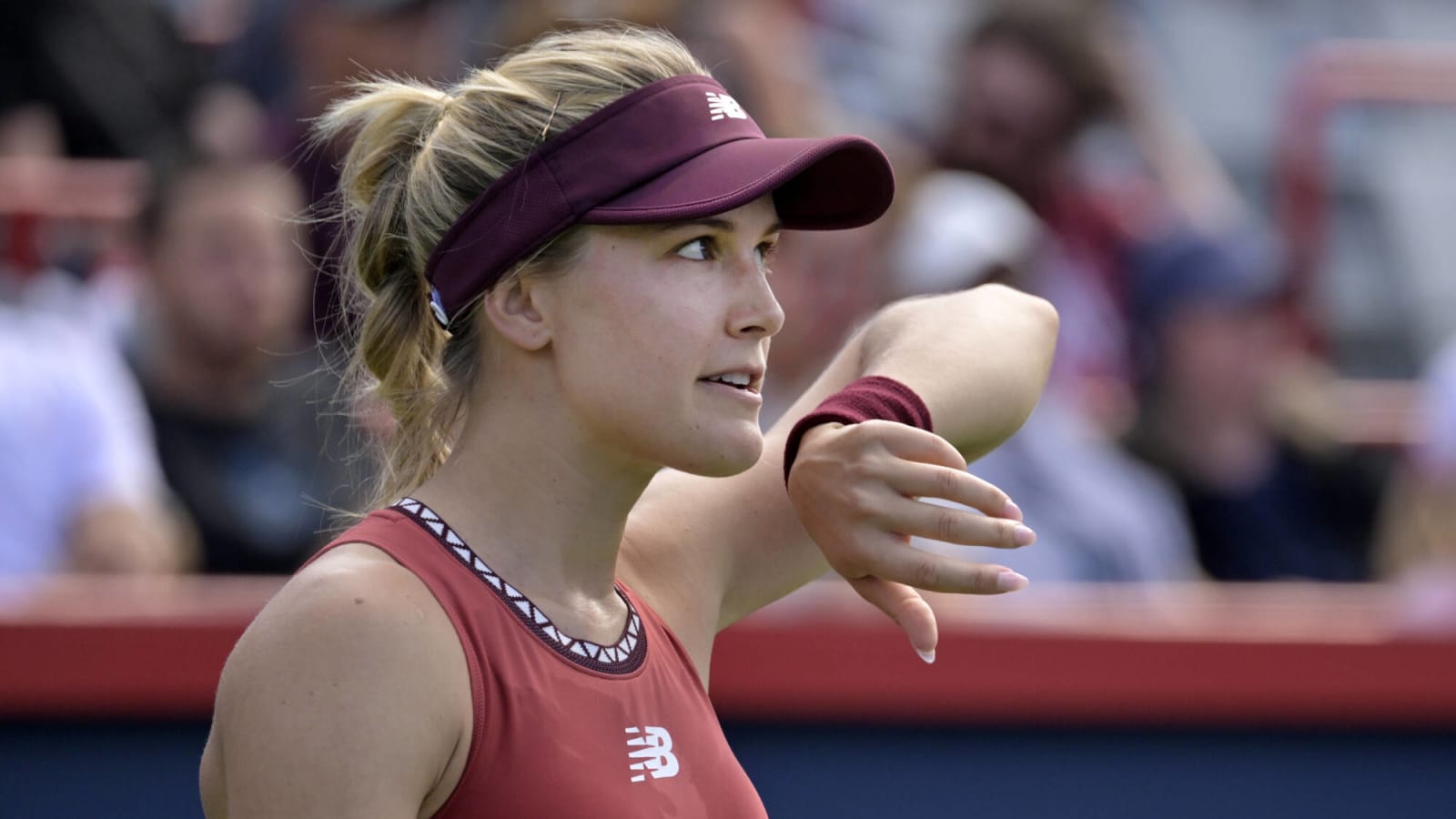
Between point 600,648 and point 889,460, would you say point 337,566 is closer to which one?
point 600,648

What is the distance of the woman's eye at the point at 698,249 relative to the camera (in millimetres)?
1896

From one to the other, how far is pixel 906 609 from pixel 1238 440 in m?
3.28

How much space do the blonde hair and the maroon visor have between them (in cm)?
3

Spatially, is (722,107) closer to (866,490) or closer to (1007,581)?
(866,490)

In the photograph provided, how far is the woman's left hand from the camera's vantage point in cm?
179

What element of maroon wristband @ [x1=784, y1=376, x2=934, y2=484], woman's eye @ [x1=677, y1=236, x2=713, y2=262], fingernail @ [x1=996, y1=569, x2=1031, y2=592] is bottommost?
fingernail @ [x1=996, y1=569, x2=1031, y2=592]

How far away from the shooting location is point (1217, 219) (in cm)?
602

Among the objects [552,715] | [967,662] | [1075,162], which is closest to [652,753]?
[552,715]

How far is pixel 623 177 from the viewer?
1.84 metres

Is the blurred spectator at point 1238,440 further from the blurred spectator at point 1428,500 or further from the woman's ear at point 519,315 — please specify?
the woman's ear at point 519,315

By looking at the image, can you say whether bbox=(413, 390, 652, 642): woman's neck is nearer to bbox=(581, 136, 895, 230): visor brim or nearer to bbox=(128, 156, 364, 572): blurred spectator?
bbox=(581, 136, 895, 230): visor brim

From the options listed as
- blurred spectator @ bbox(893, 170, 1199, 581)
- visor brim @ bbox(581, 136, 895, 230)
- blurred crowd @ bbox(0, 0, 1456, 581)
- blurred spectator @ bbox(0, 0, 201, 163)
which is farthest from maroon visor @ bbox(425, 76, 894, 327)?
blurred spectator @ bbox(0, 0, 201, 163)

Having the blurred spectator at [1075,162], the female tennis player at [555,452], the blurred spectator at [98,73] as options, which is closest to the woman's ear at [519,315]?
the female tennis player at [555,452]

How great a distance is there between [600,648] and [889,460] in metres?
0.36
